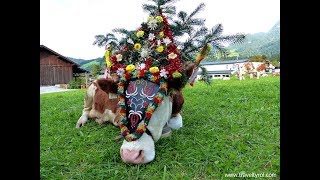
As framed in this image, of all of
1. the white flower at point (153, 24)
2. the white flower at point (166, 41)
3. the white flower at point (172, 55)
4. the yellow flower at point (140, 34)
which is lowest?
the white flower at point (172, 55)

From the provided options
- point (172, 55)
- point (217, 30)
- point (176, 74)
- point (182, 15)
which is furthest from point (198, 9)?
point (176, 74)

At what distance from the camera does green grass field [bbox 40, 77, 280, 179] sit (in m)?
2.30

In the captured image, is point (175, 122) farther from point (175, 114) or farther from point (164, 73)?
point (164, 73)

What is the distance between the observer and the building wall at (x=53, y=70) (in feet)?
10.7

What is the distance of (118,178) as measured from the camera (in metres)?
2.25

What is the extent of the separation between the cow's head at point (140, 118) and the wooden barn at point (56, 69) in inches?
46.8

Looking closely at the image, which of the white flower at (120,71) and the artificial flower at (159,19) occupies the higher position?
the artificial flower at (159,19)

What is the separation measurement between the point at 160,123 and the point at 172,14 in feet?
5.10

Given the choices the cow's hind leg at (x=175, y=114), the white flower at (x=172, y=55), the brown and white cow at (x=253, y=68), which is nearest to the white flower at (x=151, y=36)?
the white flower at (x=172, y=55)

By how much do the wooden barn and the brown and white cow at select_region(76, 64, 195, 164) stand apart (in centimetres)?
50

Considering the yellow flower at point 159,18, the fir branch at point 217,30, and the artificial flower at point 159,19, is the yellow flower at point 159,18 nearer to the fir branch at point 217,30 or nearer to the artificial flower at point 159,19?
the artificial flower at point 159,19

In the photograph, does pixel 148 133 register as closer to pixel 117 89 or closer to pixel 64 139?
pixel 117 89

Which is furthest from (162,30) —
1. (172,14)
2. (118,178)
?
(118,178)
